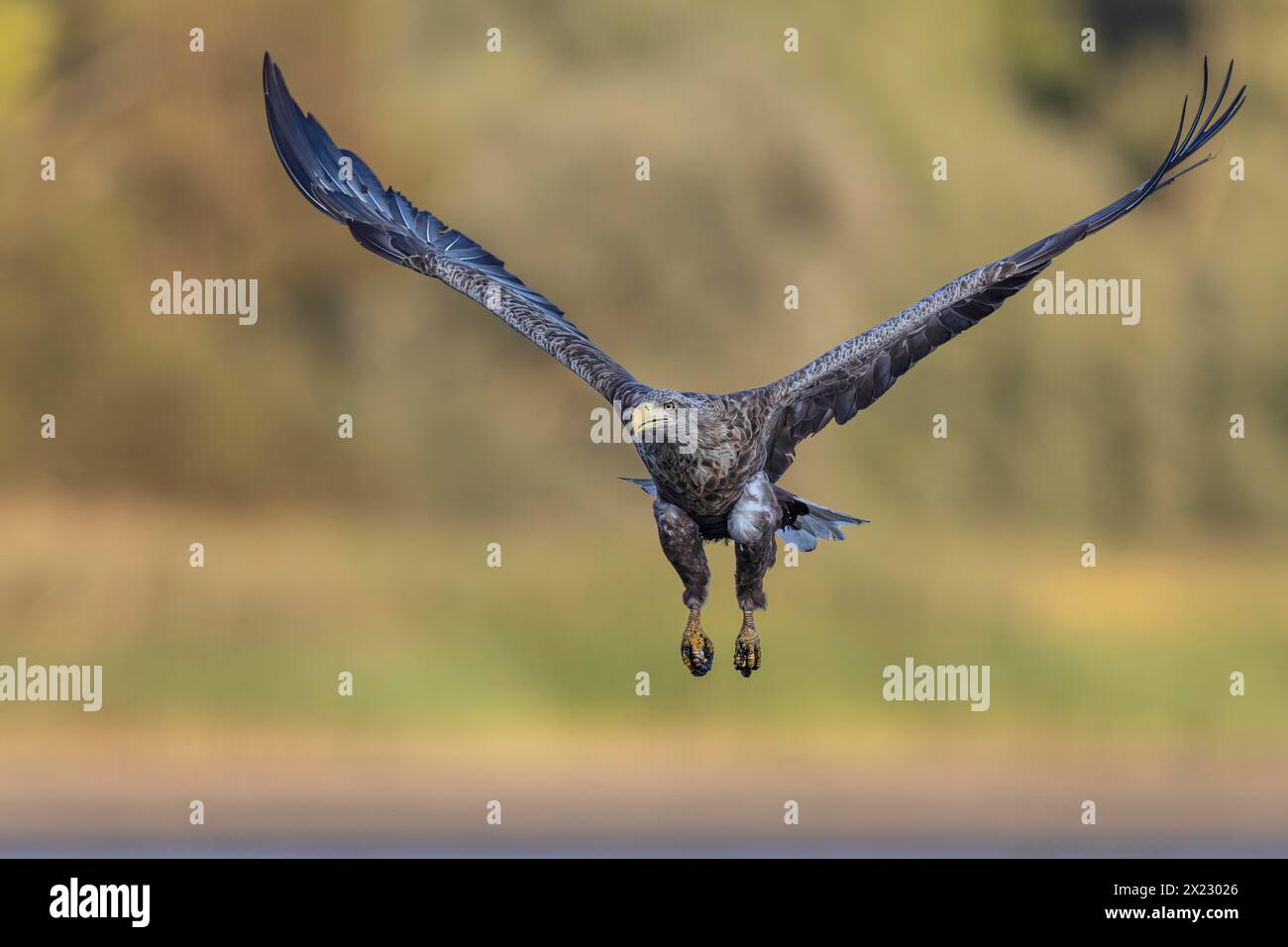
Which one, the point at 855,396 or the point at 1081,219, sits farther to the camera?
the point at 855,396

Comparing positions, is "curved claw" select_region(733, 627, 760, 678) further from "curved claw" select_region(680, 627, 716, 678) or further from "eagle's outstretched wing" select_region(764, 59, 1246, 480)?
"eagle's outstretched wing" select_region(764, 59, 1246, 480)

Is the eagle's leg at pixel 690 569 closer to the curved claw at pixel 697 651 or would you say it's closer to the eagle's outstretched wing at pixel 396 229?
the curved claw at pixel 697 651

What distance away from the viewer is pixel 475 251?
14266mm

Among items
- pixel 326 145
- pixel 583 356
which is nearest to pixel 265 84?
pixel 326 145

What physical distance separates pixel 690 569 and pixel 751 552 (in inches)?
18.7

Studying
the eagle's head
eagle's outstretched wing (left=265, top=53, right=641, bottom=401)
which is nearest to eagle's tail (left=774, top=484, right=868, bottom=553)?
the eagle's head

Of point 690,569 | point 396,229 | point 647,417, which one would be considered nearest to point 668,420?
point 647,417

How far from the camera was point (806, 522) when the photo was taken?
1317 centimetres

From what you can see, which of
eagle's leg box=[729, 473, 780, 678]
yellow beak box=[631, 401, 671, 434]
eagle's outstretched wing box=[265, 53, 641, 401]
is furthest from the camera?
eagle's outstretched wing box=[265, 53, 641, 401]

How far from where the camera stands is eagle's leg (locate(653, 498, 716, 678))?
12.0 m

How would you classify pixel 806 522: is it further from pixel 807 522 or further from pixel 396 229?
pixel 396 229

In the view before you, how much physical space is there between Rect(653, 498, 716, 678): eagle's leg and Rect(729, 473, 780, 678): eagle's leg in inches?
10.1

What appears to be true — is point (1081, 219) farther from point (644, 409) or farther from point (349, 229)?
point (349, 229)

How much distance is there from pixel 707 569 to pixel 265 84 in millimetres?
5690
